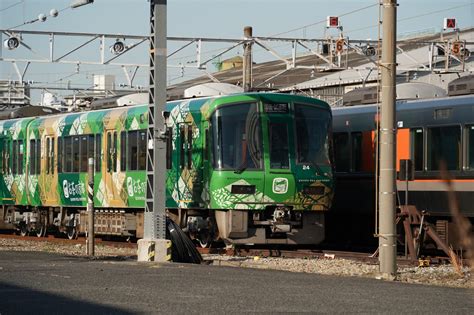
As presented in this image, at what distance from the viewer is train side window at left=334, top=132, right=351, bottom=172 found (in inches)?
985

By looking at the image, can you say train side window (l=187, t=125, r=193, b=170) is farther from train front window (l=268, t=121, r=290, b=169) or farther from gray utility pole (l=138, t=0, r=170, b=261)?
gray utility pole (l=138, t=0, r=170, b=261)

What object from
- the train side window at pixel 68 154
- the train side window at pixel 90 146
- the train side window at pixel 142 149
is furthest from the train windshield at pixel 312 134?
the train side window at pixel 68 154

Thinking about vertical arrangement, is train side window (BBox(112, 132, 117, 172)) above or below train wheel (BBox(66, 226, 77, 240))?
above

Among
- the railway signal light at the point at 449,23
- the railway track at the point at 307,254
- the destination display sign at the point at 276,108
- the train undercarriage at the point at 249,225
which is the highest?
the railway signal light at the point at 449,23

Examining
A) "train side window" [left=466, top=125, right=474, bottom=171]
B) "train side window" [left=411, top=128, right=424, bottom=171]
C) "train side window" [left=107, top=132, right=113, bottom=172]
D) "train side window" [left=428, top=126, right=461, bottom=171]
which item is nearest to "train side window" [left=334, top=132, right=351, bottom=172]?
"train side window" [left=411, top=128, right=424, bottom=171]

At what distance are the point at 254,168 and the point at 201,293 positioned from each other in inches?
376

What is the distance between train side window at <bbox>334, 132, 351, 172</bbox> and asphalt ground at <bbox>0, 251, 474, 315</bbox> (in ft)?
29.3

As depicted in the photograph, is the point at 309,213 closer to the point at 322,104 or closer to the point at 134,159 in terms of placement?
the point at 322,104

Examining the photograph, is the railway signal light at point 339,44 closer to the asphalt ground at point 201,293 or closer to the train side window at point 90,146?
the train side window at point 90,146

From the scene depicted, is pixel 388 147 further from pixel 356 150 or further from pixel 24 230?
pixel 24 230

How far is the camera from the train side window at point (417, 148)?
22.2 m

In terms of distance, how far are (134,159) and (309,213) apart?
463cm

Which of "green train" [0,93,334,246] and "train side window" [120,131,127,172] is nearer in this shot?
"green train" [0,93,334,246]

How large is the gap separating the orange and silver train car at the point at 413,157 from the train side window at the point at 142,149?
462 centimetres
